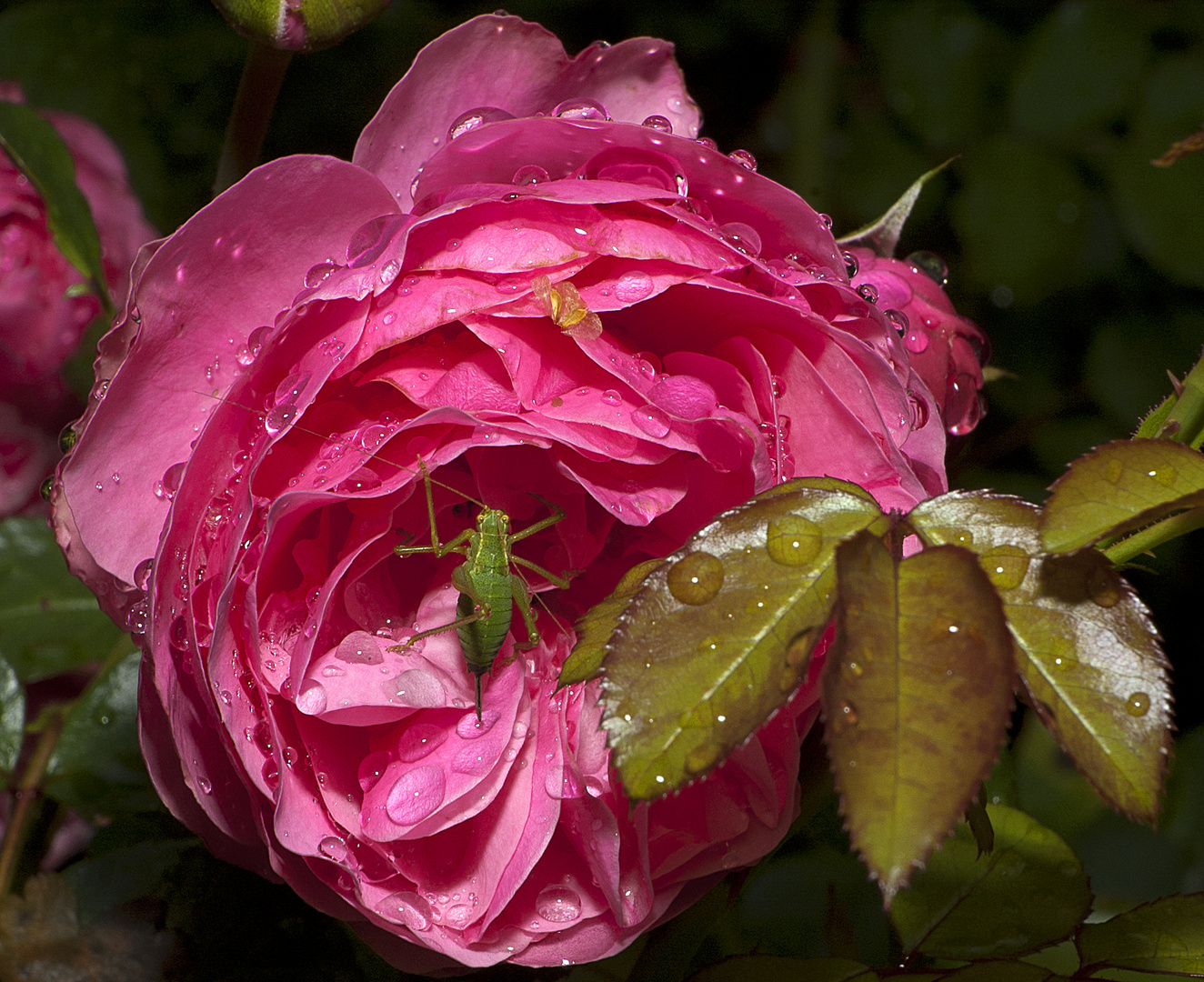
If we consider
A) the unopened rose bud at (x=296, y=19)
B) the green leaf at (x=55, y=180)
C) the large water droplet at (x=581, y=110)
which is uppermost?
the unopened rose bud at (x=296, y=19)

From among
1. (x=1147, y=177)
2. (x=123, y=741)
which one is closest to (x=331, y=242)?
(x=123, y=741)

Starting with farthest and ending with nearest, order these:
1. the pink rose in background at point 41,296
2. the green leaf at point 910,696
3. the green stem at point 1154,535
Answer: the pink rose in background at point 41,296
the green stem at point 1154,535
the green leaf at point 910,696

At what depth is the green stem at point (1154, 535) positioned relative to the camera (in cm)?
44

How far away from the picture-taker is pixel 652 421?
1.51 feet

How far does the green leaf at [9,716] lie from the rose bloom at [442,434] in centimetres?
29

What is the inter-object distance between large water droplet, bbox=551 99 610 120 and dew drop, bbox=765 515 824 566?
201 mm

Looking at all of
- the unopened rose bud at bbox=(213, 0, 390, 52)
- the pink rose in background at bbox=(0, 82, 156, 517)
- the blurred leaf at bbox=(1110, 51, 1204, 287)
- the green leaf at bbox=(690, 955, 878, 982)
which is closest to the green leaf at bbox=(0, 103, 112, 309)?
the pink rose in background at bbox=(0, 82, 156, 517)

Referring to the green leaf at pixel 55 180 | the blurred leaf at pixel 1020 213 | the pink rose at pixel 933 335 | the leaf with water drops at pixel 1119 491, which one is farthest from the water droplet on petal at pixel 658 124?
the blurred leaf at pixel 1020 213

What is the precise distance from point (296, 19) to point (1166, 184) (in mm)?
848

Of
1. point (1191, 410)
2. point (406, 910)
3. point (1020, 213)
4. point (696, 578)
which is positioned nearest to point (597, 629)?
point (696, 578)

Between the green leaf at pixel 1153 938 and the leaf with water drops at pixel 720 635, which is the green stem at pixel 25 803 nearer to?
the leaf with water drops at pixel 720 635

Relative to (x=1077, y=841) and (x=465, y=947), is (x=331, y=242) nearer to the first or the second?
(x=465, y=947)

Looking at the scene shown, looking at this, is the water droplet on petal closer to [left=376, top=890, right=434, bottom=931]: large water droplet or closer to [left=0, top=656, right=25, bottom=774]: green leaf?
[left=376, top=890, right=434, bottom=931]: large water droplet

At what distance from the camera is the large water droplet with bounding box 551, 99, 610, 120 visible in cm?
48
